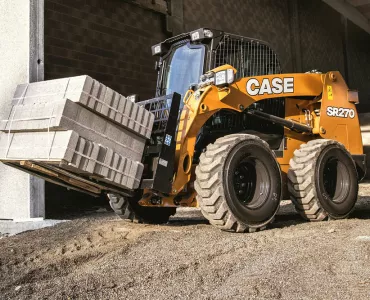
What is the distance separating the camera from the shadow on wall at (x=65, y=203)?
324 inches

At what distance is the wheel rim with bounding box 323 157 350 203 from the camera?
6.30m

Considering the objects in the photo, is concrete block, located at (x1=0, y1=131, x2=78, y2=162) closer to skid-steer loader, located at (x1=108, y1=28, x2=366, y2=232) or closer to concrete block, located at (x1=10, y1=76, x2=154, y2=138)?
concrete block, located at (x1=10, y1=76, x2=154, y2=138)

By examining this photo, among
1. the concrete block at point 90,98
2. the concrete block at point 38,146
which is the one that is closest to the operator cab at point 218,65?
the concrete block at point 90,98

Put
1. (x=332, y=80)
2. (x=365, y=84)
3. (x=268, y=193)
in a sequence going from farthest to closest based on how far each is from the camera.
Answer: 1. (x=365, y=84)
2. (x=332, y=80)
3. (x=268, y=193)

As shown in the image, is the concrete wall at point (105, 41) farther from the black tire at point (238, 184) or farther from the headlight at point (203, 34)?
the black tire at point (238, 184)

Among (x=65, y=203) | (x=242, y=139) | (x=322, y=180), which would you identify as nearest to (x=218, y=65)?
(x=242, y=139)

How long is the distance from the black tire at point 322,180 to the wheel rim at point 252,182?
2.18 ft

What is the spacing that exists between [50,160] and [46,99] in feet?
2.23

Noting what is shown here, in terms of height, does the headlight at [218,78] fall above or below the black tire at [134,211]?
above

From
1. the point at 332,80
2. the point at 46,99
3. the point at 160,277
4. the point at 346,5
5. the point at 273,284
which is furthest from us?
the point at 346,5

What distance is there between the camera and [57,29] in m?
8.71

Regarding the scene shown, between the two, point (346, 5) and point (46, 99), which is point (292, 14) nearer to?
point (346, 5)

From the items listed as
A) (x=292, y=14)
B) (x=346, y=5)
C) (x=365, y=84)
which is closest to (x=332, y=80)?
(x=292, y=14)

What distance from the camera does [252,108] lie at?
600 centimetres
